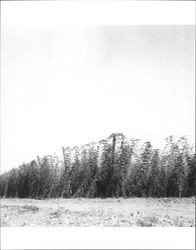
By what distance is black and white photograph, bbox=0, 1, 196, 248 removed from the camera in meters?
5.48

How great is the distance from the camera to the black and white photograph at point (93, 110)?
5.48 m

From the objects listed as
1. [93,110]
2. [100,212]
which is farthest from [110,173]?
[93,110]

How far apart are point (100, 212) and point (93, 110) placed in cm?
134

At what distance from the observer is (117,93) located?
219 inches

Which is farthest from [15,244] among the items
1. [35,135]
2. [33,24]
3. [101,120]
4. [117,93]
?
[33,24]

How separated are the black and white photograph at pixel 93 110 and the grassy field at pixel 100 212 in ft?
0.05

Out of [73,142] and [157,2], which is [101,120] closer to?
[73,142]

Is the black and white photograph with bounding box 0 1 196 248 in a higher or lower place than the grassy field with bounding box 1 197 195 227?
higher

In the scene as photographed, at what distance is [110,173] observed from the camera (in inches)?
224

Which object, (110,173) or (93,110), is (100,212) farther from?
(93,110)

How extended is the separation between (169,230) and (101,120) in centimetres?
166

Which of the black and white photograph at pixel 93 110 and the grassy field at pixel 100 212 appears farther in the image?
the black and white photograph at pixel 93 110

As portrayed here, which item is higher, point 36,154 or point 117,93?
point 117,93

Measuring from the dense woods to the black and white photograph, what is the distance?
0.01m
